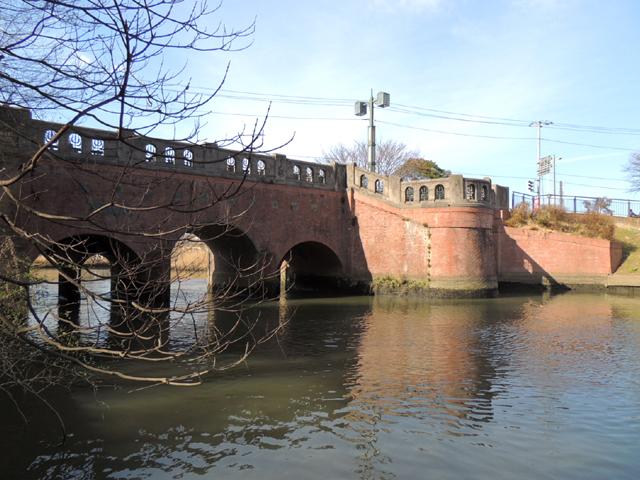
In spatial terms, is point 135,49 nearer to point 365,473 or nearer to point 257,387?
point 365,473

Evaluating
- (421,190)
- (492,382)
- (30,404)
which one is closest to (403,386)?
(492,382)

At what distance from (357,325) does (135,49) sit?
1261 cm

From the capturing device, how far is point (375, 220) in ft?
79.5

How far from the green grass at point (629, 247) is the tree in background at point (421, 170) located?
44.0ft

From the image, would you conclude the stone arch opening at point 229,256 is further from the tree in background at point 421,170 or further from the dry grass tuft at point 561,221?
the tree in background at point 421,170

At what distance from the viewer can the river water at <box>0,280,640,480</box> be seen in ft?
18.3

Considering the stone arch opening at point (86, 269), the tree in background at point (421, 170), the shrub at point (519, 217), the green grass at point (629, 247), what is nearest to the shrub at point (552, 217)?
the shrub at point (519, 217)

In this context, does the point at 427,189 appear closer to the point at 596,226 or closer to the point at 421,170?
the point at 596,226

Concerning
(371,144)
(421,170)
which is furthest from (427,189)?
(421,170)

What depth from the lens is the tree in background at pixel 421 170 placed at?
4244 centimetres

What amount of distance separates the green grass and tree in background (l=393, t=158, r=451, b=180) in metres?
13.4

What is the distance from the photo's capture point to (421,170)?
42.8 meters

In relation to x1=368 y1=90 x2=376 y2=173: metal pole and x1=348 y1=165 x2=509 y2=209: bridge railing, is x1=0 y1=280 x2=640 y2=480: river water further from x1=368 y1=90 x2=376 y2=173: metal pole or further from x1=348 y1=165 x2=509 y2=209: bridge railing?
x1=368 y1=90 x2=376 y2=173: metal pole

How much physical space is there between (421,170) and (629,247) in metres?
16.6
